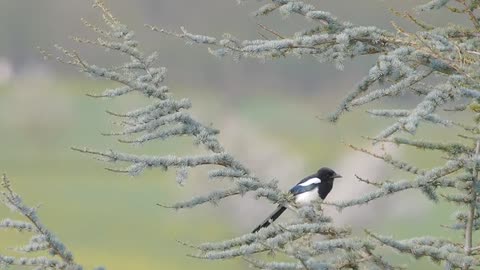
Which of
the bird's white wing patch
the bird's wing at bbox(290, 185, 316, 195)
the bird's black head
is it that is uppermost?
the bird's black head

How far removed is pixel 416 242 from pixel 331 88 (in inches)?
1307

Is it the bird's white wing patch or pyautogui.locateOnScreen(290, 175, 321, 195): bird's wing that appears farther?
the bird's white wing patch

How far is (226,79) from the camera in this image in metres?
48.5

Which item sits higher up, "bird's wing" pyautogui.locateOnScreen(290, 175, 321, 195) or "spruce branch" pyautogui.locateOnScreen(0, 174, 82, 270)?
"bird's wing" pyautogui.locateOnScreen(290, 175, 321, 195)

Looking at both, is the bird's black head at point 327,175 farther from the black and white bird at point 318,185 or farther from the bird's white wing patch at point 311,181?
the bird's white wing patch at point 311,181

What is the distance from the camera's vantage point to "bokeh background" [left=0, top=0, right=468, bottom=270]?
37000mm

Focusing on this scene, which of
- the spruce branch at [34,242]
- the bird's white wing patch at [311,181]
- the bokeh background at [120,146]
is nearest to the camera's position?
the spruce branch at [34,242]

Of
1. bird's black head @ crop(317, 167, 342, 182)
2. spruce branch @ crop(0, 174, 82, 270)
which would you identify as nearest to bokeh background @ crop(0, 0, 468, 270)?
bird's black head @ crop(317, 167, 342, 182)

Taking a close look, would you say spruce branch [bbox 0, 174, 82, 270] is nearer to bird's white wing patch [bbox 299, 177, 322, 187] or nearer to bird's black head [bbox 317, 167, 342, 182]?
bird's white wing patch [bbox 299, 177, 322, 187]

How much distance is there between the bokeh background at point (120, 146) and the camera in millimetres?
37000

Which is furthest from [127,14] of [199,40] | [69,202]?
[199,40]

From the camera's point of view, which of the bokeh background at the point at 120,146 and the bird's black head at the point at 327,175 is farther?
the bokeh background at the point at 120,146

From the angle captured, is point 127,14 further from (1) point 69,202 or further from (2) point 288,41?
(2) point 288,41

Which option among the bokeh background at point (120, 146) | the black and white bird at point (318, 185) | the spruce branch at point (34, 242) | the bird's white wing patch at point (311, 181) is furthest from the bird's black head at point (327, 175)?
the bokeh background at point (120, 146)
